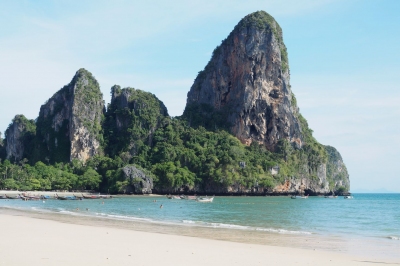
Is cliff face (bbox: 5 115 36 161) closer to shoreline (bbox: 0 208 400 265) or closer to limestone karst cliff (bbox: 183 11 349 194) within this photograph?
limestone karst cliff (bbox: 183 11 349 194)

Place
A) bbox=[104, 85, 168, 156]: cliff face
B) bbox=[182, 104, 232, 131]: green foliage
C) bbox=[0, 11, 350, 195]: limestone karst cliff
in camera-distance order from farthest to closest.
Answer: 1. bbox=[182, 104, 232, 131]: green foliage
2. bbox=[104, 85, 168, 156]: cliff face
3. bbox=[0, 11, 350, 195]: limestone karst cliff

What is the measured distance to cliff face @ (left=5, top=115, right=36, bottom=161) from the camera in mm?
109938

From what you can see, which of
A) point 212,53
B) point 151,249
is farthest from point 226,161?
point 151,249

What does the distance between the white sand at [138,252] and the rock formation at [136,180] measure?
6391 cm

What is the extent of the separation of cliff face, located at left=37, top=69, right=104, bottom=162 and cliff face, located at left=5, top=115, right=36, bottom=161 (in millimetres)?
3240

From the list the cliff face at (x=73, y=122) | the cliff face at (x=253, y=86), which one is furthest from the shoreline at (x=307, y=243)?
the cliff face at (x=253, y=86)

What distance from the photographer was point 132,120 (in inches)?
4065

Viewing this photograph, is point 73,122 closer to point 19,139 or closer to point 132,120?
point 132,120

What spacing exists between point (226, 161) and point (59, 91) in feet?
160

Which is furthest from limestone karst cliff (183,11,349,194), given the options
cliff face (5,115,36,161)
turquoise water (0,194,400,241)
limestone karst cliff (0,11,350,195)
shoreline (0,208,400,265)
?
shoreline (0,208,400,265)

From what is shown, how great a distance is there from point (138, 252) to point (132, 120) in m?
90.3

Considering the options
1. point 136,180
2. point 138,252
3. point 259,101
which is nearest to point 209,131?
point 259,101

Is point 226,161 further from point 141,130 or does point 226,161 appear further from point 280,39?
point 280,39

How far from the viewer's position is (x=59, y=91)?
A: 111m
